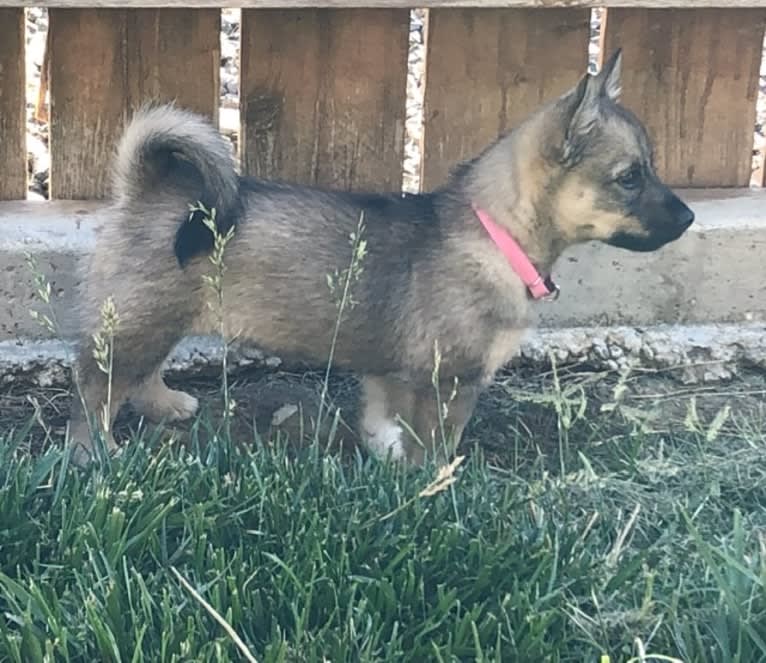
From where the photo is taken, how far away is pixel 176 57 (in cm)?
442

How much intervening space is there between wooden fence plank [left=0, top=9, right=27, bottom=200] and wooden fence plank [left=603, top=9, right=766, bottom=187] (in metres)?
1.86

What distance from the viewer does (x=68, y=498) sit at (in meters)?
3.23

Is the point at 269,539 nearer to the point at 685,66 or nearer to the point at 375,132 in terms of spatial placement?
the point at 375,132

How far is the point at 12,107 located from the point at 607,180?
1838 mm

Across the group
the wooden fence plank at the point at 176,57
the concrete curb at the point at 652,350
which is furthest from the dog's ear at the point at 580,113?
the wooden fence plank at the point at 176,57

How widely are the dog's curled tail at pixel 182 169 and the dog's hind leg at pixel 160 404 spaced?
61cm

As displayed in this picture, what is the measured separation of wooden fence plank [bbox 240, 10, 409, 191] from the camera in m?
4.44

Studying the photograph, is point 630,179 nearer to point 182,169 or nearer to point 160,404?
point 182,169

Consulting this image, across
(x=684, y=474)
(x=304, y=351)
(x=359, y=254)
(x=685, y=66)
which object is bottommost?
(x=684, y=474)

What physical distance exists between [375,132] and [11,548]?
205 cm

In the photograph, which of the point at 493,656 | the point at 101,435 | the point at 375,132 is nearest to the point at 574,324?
the point at 375,132

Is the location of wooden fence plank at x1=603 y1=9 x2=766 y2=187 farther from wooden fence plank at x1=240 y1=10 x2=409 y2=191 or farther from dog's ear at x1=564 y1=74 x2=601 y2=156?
dog's ear at x1=564 y1=74 x2=601 y2=156

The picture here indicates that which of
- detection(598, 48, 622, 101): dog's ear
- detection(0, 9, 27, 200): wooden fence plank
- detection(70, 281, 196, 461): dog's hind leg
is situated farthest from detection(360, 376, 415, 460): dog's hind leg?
detection(0, 9, 27, 200): wooden fence plank

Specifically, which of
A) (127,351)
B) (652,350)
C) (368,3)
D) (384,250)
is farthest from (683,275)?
(127,351)
